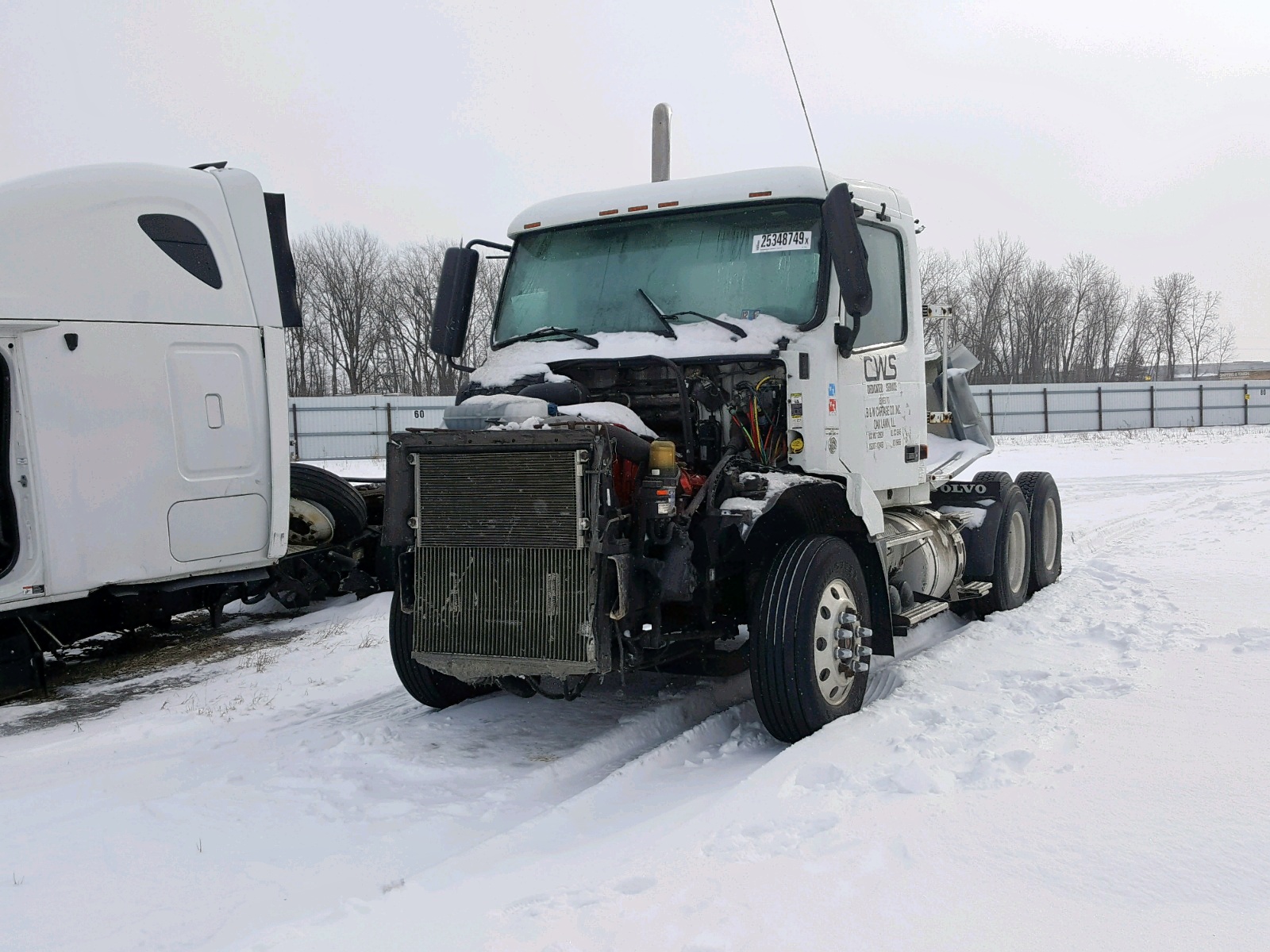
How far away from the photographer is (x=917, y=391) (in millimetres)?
6738

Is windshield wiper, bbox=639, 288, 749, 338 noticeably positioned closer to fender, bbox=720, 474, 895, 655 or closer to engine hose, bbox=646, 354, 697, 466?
engine hose, bbox=646, 354, 697, 466

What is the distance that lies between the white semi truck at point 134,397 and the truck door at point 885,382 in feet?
12.7

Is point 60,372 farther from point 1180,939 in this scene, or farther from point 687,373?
point 1180,939

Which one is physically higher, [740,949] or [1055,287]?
[1055,287]

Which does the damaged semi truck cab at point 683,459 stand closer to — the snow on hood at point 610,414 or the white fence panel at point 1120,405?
the snow on hood at point 610,414

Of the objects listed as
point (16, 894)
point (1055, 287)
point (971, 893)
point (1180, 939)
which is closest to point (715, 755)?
point (971, 893)

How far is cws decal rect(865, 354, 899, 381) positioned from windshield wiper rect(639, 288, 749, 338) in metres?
0.91

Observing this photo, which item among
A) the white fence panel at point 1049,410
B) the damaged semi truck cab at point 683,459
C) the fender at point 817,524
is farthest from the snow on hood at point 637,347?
the white fence panel at point 1049,410

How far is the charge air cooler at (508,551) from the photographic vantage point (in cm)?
456

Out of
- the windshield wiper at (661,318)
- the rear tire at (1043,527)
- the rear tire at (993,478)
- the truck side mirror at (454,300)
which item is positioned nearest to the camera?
the windshield wiper at (661,318)

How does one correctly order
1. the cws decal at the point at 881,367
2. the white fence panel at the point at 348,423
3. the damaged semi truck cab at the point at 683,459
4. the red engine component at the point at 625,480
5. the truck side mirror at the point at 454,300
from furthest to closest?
the white fence panel at the point at 348,423 → the truck side mirror at the point at 454,300 → the cws decal at the point at 881,367 → the red engine component at the point at 625,480 → the damaged semi truck cab at the point at 683,459

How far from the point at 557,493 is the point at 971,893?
2242 millimetres

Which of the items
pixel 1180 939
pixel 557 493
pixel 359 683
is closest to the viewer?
pixel 1180 939

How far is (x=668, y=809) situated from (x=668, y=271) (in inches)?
116
